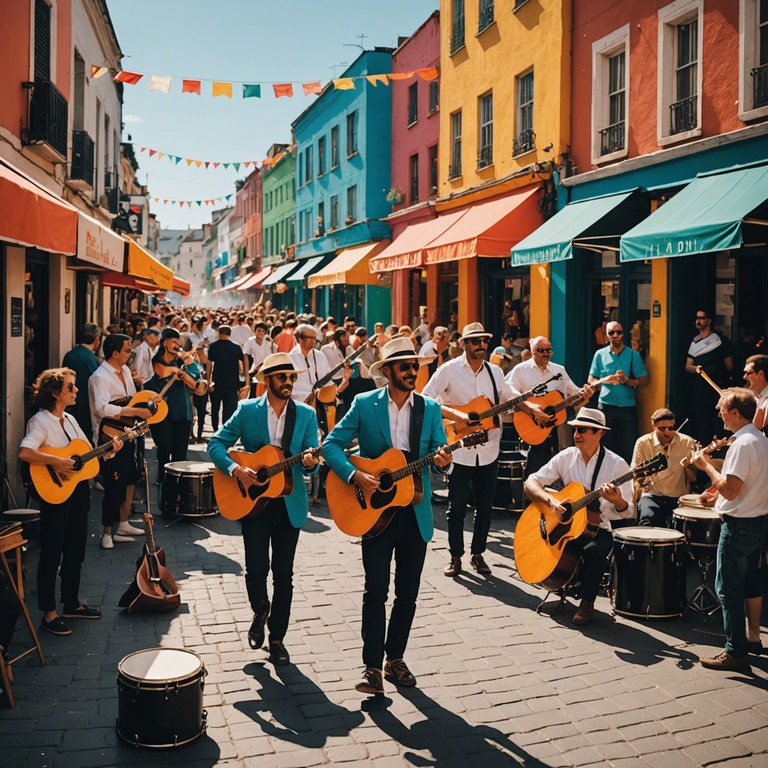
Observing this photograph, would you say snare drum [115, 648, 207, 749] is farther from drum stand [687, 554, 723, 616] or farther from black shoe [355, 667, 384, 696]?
drum stand [687, 554, 723, 616]

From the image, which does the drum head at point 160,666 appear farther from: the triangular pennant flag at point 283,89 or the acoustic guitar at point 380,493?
the triangular pennant flag at point 283,89

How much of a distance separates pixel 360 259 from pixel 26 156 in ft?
53.8

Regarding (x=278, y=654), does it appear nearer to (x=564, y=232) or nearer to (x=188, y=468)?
(x=188, y=468)

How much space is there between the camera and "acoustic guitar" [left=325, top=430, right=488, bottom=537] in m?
5.71

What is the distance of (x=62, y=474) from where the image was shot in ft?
21.9

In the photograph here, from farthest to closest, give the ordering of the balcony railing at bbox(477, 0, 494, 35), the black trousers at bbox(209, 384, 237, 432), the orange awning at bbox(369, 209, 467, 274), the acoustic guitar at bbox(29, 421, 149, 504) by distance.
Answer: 1. the orange awning at bbox(369, 209, 467, 274)
2. the balcony railing at bbox(477, 0, 494, 35)
3. the black trousers at bbox(209, 384, 237, 432)
4. the acoustic guitar at bbox(29, 421, 149, 504)

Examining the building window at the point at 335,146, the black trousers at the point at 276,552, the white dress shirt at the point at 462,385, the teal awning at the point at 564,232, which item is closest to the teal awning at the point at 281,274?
the building window at the point at 335,146

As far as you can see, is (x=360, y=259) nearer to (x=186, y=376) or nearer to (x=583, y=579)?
(x=186, y=376)

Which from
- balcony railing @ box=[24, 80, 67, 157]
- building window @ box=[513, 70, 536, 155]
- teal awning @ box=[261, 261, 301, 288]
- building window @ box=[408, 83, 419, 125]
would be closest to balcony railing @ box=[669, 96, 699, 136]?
building window @ box=[513, 70, 536, 155]

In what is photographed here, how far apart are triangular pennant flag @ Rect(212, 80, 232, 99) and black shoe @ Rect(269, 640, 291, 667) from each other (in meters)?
12.8

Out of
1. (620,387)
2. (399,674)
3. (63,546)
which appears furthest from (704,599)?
(63,546)

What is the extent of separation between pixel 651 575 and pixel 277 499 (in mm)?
3025

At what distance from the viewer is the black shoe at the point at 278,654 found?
6.10 m

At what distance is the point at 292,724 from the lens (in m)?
5.20
